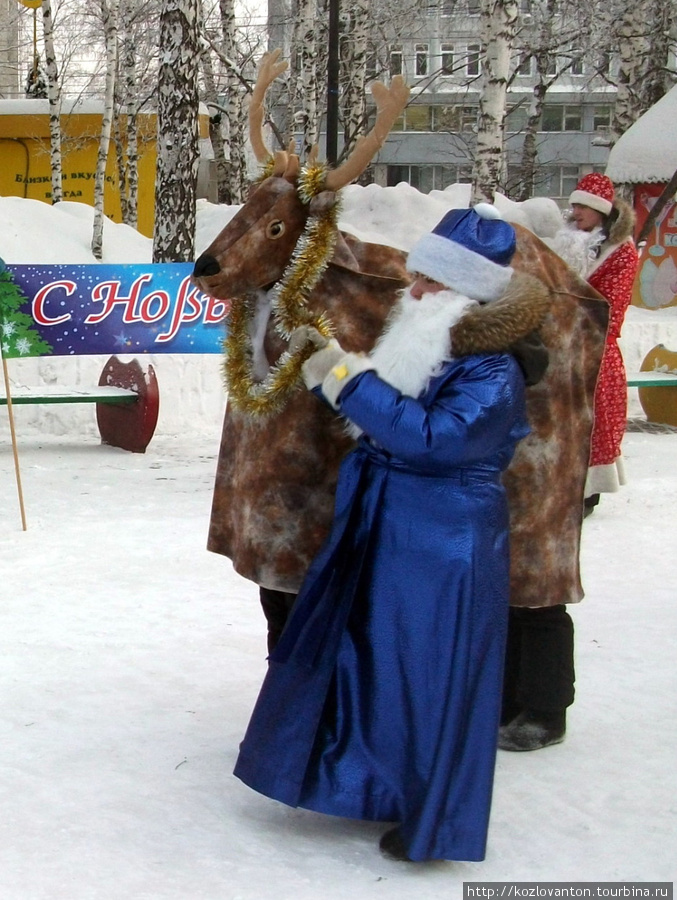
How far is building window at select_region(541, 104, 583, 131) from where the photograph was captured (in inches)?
1699

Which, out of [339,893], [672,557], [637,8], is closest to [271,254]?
[339,893]

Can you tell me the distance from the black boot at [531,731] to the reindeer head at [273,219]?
58.2 inches

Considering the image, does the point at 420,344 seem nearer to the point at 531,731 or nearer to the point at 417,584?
the point at 417,584

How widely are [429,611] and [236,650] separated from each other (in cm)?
189

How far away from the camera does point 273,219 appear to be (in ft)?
10.4

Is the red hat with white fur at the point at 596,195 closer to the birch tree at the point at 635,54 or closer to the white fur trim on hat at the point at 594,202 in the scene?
the white fur trim on hat at the point at 594,202

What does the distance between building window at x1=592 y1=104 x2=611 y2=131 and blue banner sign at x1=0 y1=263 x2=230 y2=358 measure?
36498mm

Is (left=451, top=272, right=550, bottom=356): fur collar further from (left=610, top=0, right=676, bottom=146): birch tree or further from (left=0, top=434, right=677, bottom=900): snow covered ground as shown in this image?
(left=610, top=0, right=676, bottom=146): birch tree

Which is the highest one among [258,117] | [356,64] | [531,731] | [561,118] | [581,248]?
[356,64]

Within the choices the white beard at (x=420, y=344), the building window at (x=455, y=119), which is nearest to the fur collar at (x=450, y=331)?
the white beard at (x=420, y=344)

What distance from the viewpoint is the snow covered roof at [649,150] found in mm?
14461

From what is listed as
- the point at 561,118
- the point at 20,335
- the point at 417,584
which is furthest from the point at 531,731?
the point at 561,118

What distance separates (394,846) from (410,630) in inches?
20.9

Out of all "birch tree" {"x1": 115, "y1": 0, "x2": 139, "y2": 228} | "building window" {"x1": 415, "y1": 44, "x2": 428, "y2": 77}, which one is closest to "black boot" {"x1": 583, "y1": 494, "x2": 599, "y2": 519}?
"birch tree" {"x1": 115, "y1": 0, "x2": 139, "y2": 228}
